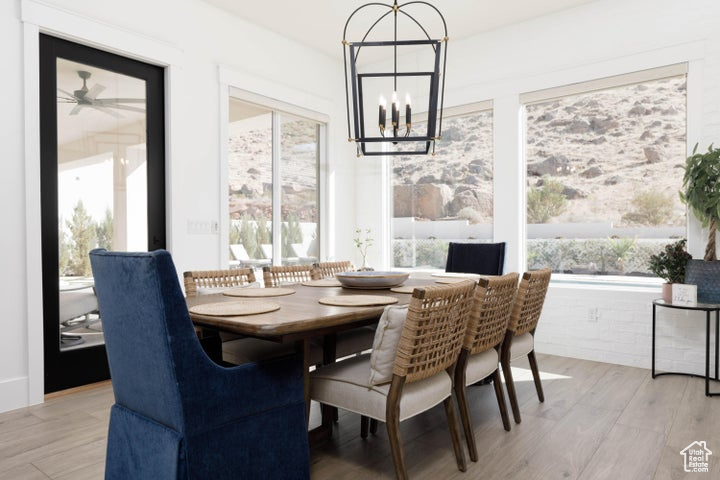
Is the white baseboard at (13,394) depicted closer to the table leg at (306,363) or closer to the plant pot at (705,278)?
the table leg at (306,363)

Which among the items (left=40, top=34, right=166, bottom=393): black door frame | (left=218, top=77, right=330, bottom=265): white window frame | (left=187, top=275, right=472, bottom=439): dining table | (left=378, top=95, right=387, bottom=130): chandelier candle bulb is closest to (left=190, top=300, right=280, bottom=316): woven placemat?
(left=187, top=275, right=472, bottom=439): dining table

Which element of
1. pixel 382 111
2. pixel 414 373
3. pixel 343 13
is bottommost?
pixel 414 373

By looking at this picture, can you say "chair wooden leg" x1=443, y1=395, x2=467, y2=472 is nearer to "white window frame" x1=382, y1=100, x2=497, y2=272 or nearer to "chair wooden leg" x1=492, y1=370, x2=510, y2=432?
"chair wooden leg" x1=492, y1=370, x2=510, y2=432

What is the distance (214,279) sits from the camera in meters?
2.73

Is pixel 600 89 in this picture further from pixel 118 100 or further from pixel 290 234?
→ pixel 118 100

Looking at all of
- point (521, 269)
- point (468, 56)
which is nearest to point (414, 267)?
point (521, 269)

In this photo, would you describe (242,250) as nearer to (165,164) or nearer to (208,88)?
(165,164)

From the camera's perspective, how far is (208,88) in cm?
384

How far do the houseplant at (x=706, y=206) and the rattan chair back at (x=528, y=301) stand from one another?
1.38 meters

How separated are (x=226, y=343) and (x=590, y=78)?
11.6 ft

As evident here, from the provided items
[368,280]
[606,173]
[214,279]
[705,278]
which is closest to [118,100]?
[214,279]

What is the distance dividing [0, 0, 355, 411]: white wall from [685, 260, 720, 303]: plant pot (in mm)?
3241

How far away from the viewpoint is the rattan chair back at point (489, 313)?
6.68 feet

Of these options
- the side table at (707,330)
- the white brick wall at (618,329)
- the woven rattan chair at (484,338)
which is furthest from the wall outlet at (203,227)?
the side table at (707,330)
